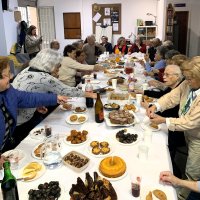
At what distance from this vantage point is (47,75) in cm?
211

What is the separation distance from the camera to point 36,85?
2127 millimetres

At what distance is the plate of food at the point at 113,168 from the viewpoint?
1291 mm

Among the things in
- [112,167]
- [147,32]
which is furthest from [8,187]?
[147,32]

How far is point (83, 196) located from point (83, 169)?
0.27m

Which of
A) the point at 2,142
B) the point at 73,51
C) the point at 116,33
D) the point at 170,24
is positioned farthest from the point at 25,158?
the point at 116,33

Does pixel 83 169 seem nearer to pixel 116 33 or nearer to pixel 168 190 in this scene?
pixel 168 190

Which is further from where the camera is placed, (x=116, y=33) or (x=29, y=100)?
(x=116, y=33)

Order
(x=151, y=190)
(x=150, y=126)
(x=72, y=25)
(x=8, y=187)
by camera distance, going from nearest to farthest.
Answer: (x=8, y=187) → (x=151, y=190) → (x=150, y=126) → (x=72, y=25)

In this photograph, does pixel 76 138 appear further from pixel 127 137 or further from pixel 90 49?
pixel 90 49

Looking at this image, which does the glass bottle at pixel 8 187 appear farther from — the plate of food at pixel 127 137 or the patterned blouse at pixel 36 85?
the patterned blouse at pixel 36 85

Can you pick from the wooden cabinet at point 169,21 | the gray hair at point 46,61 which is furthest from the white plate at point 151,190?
the wooden cabinet at point 169,21

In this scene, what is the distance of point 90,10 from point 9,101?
7.96 m

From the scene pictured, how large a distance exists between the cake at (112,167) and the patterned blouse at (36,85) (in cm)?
99

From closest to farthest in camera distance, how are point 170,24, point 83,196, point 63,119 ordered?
point 83,196, point 63,119, point 170,24
